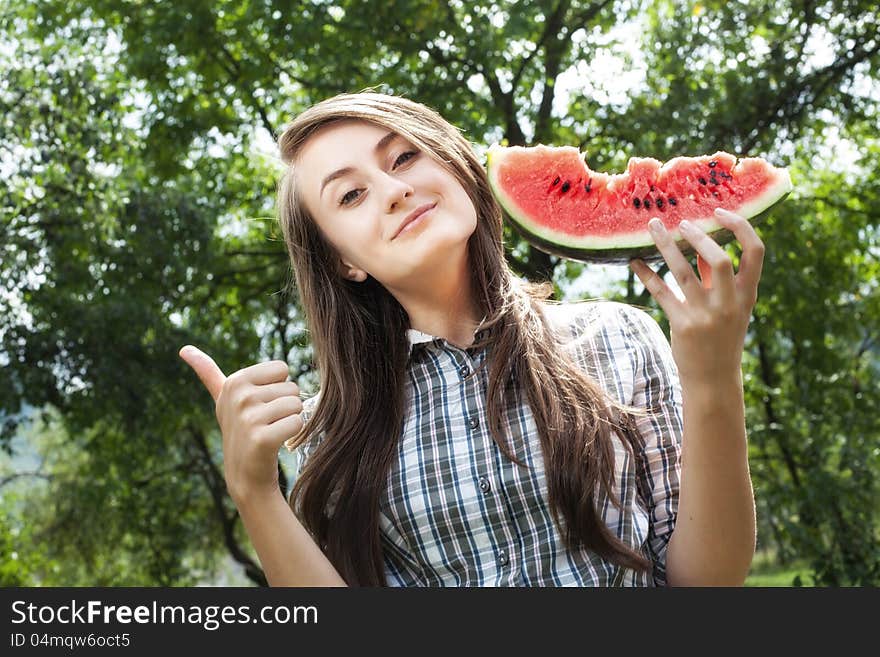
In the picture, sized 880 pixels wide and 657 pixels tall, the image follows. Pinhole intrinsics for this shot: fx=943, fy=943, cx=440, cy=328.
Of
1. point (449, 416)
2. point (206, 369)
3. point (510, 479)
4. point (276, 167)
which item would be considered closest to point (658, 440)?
point (510, 479)

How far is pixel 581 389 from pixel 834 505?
8.51 m

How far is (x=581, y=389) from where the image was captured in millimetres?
2270

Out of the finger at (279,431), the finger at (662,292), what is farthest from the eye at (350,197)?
the finger at (662,292)

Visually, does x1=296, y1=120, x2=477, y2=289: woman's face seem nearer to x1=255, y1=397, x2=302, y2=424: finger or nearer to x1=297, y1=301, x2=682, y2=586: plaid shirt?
x1=297, y1=301, x2=682, y2=586: plaid shirt

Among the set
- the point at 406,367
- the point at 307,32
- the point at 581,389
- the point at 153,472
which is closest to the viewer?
the point at 581,389

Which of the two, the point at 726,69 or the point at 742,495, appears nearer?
the point at 742,495

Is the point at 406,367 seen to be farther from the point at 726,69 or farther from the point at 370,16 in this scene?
the point at 726,69

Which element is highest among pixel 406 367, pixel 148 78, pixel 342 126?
pixel 148 78

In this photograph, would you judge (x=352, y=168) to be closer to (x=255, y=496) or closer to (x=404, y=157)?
(x=404, y=157)

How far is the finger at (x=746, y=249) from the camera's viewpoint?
5.66ft

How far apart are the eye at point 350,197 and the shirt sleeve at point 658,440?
0.78 m

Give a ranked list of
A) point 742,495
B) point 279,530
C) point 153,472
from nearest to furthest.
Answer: point 742,495 < point 279,530 < point 153,472

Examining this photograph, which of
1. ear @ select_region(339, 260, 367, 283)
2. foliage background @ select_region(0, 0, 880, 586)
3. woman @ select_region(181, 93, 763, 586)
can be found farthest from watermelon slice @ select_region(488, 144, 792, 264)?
foliage background @ select_region(0, 0, 880, 586)

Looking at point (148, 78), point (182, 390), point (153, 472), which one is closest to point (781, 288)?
point (182, 390)
